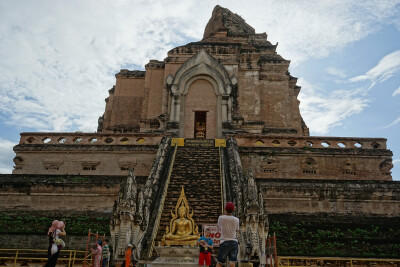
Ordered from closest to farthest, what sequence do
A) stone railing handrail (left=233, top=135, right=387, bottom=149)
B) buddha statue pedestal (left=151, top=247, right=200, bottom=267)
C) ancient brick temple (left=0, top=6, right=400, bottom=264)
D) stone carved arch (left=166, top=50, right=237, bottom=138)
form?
buddha statue pedestal (left=151, top=247, right=200, bottom=267) < ancient brick temple (left=0, top=6, right=400, bottom=264) < stone railing handrail (left=233, top=135, right=387, bottom=149) < stone carved arch (left=166, top=50, right=237, bottom=138)

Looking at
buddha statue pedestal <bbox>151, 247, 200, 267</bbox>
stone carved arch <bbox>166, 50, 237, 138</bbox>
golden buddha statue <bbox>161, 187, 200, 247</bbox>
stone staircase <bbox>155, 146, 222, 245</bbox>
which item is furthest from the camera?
stone carved arch <bbox>166, 50, 237, 138</bbox>

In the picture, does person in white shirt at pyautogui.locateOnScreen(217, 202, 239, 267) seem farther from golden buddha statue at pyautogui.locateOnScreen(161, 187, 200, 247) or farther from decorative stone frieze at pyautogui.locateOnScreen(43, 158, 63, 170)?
decorative stone frieze at pyautogui.locateOnScreen(43, 158, 63, 170)

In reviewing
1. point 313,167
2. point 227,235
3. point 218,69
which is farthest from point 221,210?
point 218,69

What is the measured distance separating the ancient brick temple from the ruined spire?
2.80 feet

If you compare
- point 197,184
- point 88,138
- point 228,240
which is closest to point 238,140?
point 197,184

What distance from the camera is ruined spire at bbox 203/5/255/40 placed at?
29047 mm

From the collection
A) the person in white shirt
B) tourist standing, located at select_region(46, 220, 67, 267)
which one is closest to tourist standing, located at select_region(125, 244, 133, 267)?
tourist standing, located at select_region(46, 220, 67, 267)

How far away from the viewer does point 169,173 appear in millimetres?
14727

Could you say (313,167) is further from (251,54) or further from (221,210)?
(251,54)

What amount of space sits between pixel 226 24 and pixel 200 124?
11.6 m

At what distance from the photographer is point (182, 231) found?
880 cm

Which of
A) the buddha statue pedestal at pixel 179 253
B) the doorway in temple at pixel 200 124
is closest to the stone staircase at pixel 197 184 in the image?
the buddha statue pedestal at pixel 179 253

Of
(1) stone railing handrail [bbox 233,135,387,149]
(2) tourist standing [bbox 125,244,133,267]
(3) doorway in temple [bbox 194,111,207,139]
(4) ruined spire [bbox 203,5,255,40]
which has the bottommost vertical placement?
(2) tourist standing [bbox 125,244,133,267]

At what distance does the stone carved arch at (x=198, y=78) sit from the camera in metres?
21.9
